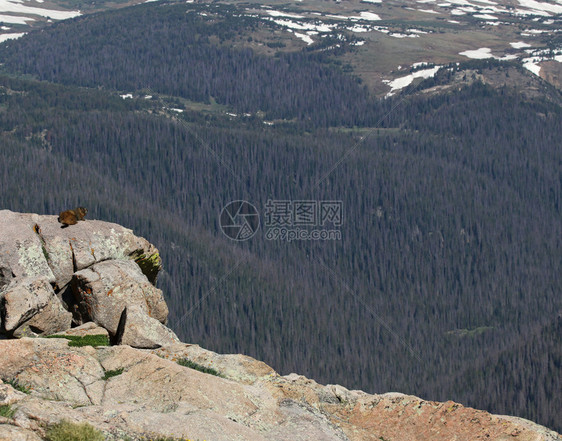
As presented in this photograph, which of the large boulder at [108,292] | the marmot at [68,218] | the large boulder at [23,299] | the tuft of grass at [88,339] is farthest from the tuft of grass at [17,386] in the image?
the marmot at [68,218]

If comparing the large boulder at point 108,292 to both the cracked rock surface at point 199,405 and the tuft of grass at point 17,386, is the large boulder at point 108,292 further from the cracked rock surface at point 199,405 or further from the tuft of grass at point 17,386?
the tuft of grass at point 17,386

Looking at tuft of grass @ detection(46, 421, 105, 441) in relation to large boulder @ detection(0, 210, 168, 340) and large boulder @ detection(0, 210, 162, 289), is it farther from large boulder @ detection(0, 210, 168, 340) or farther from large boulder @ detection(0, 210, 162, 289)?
large boulder @ detection(0, 210, 162, 289)

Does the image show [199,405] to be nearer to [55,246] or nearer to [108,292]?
[108,292]

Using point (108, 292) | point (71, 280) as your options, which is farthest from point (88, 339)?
point (71, 280)

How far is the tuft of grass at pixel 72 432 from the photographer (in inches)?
1139

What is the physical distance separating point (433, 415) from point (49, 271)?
22796 millimetres

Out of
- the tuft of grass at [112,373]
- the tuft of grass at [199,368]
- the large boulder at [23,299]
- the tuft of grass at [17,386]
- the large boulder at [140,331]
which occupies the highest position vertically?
the tuft of grass at [17,386]

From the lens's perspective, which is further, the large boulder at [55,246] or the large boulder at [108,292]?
the large boulder at [108,292]

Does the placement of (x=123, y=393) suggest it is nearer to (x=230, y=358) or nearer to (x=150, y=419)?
(x=150, y=419)

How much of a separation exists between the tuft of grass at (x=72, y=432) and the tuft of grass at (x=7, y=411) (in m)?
1.56

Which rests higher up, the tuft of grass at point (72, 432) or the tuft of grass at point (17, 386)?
the tuft of grass at point (72, 432)

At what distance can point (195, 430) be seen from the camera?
32.7 m

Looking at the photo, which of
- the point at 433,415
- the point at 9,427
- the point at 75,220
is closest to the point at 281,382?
the point at 433,415

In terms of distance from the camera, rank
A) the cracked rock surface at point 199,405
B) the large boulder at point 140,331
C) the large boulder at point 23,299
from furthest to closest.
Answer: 1. the large boulder at point 140,331
2. the large boulder at point 23,299
3. the cracked rock surface at point 199,405
